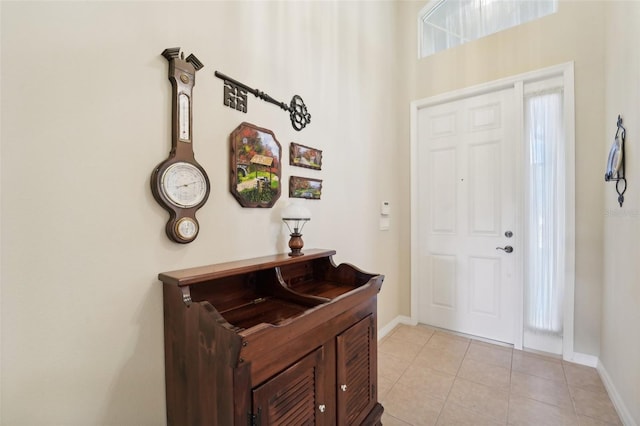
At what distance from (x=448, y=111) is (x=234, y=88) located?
2448 mm

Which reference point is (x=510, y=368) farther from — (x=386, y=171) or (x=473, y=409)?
(x=386, y=171)

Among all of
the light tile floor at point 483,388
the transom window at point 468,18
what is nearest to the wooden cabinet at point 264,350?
the light tile floor at point 483,388

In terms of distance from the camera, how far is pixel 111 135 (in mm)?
1079

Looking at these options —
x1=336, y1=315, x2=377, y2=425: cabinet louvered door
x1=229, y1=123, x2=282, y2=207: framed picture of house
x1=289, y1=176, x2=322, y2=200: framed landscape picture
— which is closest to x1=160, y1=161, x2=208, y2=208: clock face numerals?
x1=229, y1=123, x2=282, y2=207: framed picture of house

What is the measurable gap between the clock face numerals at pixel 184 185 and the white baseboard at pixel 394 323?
2378 millimetres

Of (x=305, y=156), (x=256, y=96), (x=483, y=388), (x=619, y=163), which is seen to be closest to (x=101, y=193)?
(x=256, y=96)

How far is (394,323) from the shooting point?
10.3 ft

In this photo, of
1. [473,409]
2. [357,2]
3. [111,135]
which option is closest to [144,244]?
[111,135]

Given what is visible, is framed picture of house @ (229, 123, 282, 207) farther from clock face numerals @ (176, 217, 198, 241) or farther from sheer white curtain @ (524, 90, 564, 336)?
sheer white curtain @ (524, 90, 564, 336)

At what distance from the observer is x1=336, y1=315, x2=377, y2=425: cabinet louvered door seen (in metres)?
1.40

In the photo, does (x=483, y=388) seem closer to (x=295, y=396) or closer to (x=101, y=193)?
(x=295, y=396)

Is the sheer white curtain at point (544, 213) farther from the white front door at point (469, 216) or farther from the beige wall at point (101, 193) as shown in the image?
the beige wall at point (101, 193)

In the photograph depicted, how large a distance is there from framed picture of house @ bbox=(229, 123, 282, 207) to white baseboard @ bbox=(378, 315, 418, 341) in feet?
6.60

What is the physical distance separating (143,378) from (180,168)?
2.99 ft
